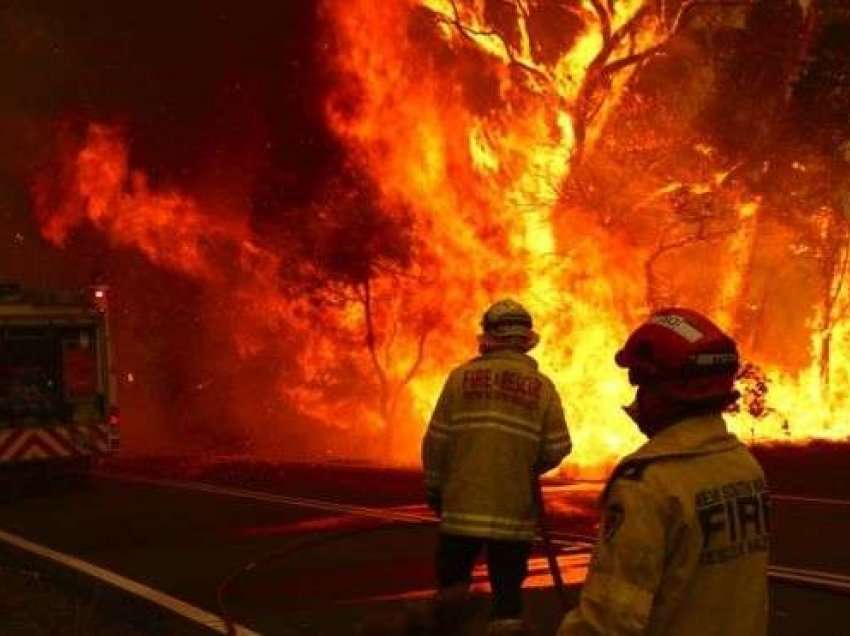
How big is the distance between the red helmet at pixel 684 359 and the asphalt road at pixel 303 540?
111 centimetres

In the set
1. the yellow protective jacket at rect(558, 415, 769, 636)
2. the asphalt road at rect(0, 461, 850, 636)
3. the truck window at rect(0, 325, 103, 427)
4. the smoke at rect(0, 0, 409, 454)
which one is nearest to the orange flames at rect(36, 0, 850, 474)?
the smoke at rect(0, 0, 409, 454)

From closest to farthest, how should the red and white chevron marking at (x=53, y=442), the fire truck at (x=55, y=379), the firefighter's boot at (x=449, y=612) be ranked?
the firefighter's boot at (x=449, y=612), the red and white chevron marking at (x=53, y=442), the fire truck at (x=55, y=379)

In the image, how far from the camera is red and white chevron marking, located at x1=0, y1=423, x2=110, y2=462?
1495cm

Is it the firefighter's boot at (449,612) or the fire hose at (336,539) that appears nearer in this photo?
the firefighter's boot at (449,612)

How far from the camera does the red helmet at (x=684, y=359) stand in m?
2.66

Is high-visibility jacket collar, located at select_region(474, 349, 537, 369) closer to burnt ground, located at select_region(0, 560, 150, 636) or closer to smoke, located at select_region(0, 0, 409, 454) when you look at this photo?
burnt ground, located at select_region(0, 560, 150, 636)

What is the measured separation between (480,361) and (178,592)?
153 inches

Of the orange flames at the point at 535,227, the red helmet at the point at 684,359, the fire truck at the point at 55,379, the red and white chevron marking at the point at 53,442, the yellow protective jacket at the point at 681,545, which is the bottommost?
the yellow protective jacket at the point at 681,545

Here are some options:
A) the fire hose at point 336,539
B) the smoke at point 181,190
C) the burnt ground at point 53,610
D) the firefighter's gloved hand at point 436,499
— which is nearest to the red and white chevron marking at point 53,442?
the burnt ground at point 53,610

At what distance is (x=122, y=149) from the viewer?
2869 centimetres

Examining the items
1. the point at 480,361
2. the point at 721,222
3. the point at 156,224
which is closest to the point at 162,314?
the point at 156,224

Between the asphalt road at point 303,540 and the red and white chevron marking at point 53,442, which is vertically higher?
the red and white chevron marking at point 53,442

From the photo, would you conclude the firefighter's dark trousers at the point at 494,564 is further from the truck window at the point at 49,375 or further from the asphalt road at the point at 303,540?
the truck window at the point at 49,375

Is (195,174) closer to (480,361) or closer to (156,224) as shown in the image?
(156,224)
